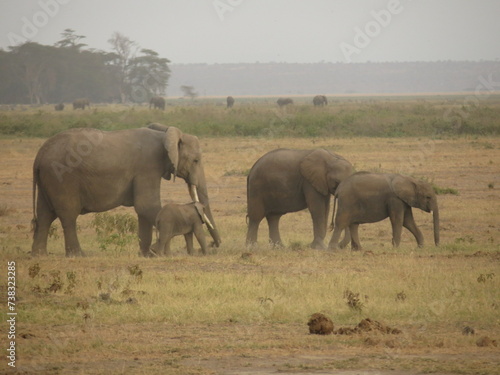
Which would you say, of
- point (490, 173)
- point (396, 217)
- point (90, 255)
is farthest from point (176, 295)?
point (490, 173)

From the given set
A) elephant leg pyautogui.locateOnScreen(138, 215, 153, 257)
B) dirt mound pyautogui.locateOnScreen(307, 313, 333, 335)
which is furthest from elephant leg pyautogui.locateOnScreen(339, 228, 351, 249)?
dirt mound pyautogui.locateOnScreen(307, 313, 333, 335)

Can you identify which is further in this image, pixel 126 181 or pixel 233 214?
pixel 233 214

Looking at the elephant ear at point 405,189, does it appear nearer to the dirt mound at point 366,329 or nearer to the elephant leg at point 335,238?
the elephant leg at point 335,238

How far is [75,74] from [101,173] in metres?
90.7

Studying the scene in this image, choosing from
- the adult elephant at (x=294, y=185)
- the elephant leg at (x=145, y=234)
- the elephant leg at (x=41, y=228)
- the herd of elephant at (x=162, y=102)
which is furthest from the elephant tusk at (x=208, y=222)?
the herd of elephant at (x=162, y=102)

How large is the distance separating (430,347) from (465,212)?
37.1 feet

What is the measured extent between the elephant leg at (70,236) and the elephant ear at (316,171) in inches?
152

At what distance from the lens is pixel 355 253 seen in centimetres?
1494

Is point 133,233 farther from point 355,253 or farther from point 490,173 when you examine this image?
point 490,173

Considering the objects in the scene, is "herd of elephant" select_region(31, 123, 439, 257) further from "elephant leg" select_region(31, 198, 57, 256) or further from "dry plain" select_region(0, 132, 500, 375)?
"dry plain" select_region(0, 132, 500, 375)

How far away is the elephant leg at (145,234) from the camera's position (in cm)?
1502

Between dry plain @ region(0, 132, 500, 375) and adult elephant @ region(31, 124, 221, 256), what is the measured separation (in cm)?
58

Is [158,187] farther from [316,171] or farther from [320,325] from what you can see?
[320,325]

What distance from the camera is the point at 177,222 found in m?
14.6
